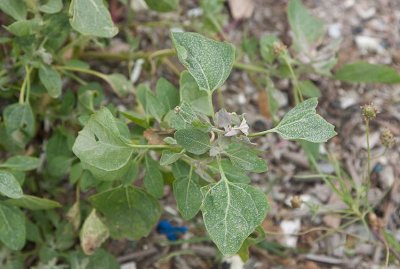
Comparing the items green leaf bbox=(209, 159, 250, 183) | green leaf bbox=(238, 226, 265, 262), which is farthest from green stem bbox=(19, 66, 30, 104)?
green leaf bbox=(238, 226, 265, 262)

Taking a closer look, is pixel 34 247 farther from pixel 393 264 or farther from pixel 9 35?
pixel 393 264

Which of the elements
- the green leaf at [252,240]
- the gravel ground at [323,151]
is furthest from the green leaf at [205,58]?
the gravel ground at [323,151]

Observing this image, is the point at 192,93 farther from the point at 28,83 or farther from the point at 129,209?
the point at 28,83

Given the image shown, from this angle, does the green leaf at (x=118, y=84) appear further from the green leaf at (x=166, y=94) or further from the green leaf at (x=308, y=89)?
the green leaf at (x=308, y=89)

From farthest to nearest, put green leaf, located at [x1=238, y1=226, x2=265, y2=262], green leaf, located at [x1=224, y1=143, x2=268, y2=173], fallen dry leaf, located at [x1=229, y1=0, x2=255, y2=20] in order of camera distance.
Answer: fallen dry leaf, located at [x1=229, y1=0, x2=255, y2=20] → green leaf, located at [x1=238, y1=226, x2=265, y2=262] → green leaf, located at [x1=224, y1=143, x2=268, y2=173]

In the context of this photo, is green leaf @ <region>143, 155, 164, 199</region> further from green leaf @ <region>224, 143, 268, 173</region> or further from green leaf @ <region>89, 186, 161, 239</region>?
green leaf @ <region>224, 143, 268, 173</region>

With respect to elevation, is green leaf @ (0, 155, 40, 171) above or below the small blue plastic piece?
above
